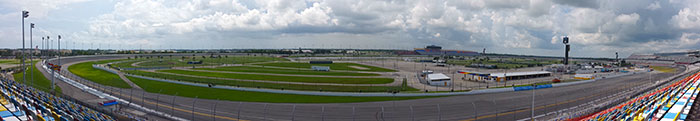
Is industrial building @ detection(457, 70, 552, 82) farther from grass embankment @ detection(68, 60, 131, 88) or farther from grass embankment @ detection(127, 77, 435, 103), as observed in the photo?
grass embankment @ detection(68, 60, 131, 88)

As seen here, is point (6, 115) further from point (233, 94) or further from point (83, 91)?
point (83, 91)

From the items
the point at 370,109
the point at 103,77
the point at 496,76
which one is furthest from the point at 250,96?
the point at 496,76

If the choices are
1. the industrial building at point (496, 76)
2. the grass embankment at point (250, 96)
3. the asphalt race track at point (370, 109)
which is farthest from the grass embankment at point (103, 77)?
the industrial building at point (496, 76)

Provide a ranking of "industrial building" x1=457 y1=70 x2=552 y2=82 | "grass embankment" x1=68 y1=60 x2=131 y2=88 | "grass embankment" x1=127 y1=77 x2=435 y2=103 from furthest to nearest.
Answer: "industrial building" x1=457 y1=70 x2=552 y2=82, "grass embankment" x1=68 y1=60 x2=131 y2=88, "grass embankment" x1=127 y1=77 x2=435 y2=103

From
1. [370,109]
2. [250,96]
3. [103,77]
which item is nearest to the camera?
[370,109]

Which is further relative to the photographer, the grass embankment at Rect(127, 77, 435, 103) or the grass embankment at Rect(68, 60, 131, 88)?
the grass embankment at Rect(68, 60, 131, 88)

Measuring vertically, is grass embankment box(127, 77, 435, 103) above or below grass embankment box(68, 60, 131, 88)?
below

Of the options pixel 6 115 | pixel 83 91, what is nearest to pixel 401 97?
pixel 6 115

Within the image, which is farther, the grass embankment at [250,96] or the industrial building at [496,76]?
the industrial building at [496,76]

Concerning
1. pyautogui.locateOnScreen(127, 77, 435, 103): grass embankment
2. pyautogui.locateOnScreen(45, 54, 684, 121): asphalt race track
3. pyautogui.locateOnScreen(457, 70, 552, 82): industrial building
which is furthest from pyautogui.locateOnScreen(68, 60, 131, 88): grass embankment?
pyautogui.locateOnScreen(457, 70, 552, 82): industrial building

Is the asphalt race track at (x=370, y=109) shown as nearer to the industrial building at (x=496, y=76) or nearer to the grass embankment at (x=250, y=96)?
the grass embankment at (x=250, y=96)

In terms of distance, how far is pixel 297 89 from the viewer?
42969 millimetres

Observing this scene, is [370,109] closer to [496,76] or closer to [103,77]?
[496,76]

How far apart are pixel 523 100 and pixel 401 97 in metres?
12.9
